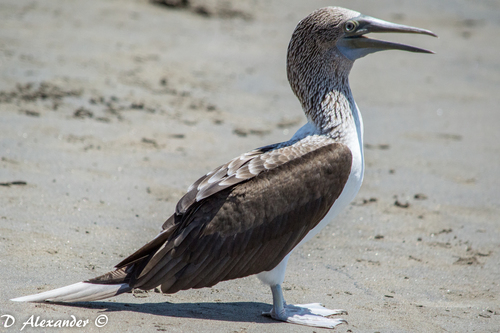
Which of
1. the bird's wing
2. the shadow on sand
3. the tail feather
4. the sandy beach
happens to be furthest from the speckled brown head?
the tail feather

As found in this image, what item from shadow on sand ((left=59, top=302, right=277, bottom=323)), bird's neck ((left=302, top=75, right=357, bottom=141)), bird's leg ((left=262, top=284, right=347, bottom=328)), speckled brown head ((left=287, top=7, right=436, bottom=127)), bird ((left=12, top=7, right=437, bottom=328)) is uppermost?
speckled brown head ((left=287, top=7, right=436, bottom=127))

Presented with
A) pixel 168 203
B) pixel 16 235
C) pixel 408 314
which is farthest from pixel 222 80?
pixel 408 314

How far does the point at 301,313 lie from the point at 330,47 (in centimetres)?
215

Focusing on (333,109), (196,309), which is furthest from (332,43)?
(196,309)

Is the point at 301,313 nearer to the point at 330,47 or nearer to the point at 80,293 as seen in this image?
the point at 80,293

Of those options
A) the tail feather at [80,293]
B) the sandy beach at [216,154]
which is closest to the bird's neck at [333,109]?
the sandy beach at [216,154]

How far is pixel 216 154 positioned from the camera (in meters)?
7.17

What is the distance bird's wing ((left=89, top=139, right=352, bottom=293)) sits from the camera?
4113mm

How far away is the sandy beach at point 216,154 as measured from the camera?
176 inches

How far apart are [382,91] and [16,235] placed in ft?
21.4

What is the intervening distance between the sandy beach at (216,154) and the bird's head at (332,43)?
64.4 inches

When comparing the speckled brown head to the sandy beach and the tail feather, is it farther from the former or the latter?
the tail feather

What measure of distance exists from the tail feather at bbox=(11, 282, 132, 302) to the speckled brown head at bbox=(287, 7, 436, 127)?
210cm

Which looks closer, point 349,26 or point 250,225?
point 250,225
